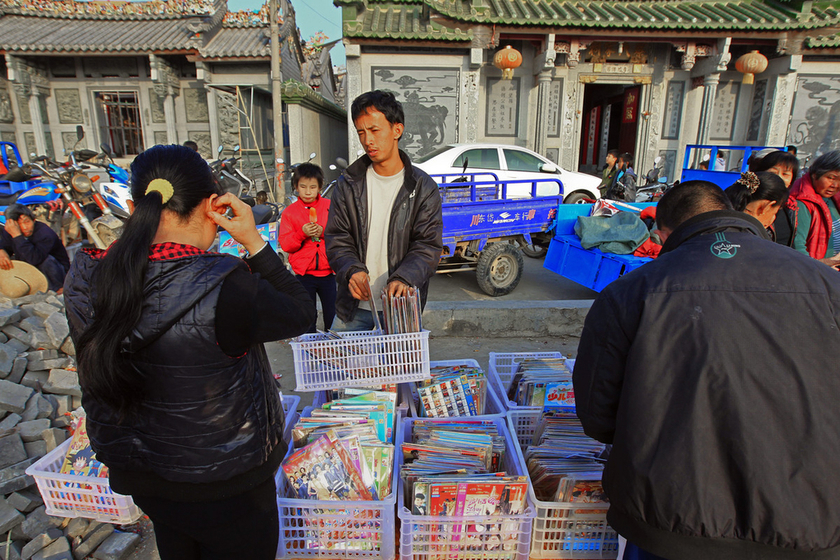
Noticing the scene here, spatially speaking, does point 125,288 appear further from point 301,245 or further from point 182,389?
point 301,245

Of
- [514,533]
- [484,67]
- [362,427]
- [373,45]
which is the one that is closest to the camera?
[514,533]

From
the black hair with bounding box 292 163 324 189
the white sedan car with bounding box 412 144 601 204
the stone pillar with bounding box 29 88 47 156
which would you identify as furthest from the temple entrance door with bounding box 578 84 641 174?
the stone pillar with bounding box 29 88 47 156

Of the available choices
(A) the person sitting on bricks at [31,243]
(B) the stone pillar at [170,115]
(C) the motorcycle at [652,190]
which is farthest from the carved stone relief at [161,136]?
(C) the motorcycle at [652,190]

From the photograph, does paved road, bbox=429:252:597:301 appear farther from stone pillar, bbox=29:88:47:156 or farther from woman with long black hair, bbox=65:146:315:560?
stone pillar, bbox=29:88:47:156

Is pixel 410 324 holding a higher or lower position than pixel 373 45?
lower

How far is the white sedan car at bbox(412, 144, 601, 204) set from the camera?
8.51 m

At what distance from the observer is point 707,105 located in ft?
38.5

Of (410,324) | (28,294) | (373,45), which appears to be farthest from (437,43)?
(410,324)

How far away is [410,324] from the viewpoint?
2.19m

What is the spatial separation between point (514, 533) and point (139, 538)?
71.8 inches

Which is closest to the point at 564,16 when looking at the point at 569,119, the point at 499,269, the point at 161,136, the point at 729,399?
the point at 569,119

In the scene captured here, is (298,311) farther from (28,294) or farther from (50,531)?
(28,294)

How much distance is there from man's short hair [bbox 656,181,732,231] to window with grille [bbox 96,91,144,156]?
15.7 m

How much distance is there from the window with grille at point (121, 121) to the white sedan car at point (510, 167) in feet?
33.6
